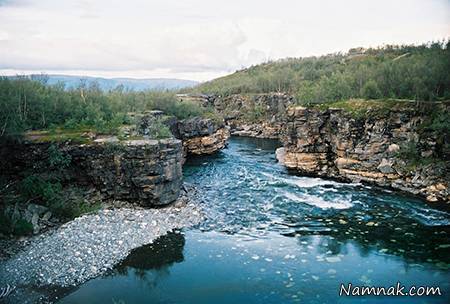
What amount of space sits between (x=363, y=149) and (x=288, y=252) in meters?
18.3

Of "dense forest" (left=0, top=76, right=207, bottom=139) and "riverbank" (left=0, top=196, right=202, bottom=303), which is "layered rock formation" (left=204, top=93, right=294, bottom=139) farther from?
"riverbank" (left=0, top=196, right=202, bottom=303)

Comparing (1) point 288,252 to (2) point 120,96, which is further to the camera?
(2) point 120,96

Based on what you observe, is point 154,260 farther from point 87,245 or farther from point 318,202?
point 318,202

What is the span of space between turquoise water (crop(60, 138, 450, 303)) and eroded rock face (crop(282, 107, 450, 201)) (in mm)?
2781

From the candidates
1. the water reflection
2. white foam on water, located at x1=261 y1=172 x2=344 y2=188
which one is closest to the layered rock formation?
white foam on water, located at x1=261 y1=172 x2=344 y2=188

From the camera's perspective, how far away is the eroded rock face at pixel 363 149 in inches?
1157

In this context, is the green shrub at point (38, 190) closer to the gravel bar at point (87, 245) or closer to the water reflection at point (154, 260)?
the gravel bar at point (87, 245)

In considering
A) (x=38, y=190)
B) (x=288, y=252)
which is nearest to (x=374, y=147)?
(x=288, y=252)

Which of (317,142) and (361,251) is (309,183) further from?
(361,251)

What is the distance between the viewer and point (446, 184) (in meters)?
27.7

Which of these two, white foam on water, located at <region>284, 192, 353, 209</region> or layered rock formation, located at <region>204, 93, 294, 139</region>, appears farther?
layered rock formation, located at <region>204, 93, 294, 139</region>

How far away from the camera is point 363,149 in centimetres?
3400

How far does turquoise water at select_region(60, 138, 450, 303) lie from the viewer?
15492 millimetres

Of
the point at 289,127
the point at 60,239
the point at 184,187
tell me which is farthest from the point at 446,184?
the point at 60,239
